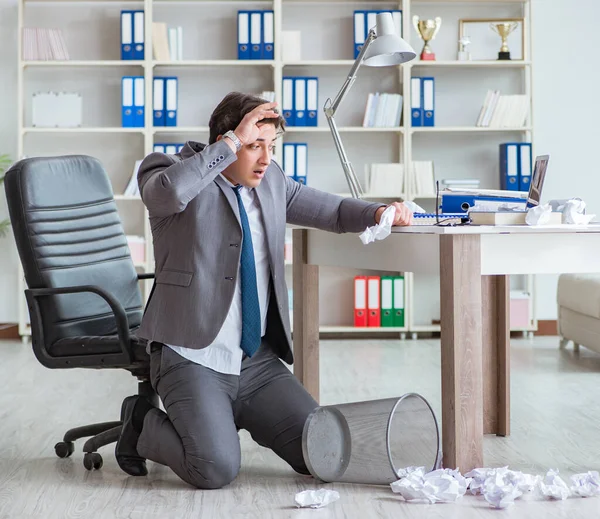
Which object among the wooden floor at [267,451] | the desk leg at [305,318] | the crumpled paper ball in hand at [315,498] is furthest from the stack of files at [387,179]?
the crumpled paper ball in hand at [315,498]

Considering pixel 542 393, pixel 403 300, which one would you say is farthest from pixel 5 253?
pixel 542 393

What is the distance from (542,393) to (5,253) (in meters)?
3.46

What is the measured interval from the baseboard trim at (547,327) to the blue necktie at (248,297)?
3.67 metres

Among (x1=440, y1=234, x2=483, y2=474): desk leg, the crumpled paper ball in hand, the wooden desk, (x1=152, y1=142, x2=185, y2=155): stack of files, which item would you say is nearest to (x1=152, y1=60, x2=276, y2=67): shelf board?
(x1=152, y1=142, x2=185, y2=155): stack of files

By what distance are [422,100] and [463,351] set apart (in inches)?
138

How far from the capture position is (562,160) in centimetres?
565

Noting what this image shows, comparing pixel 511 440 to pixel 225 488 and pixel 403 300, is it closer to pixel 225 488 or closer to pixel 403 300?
pixel 225 488

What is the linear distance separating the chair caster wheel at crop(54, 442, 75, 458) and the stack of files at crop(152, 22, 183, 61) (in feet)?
10.7

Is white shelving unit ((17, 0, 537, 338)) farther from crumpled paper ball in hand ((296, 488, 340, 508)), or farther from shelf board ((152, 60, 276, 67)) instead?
crumpled paper ball in hand ((296, 488, 340, 508))

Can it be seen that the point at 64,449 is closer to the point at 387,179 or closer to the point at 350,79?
the point at 350,79

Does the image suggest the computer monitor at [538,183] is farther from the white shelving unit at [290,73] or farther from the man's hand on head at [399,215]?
the white shelving unit at [290,73]

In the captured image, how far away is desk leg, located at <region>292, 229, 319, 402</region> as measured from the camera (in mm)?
2951

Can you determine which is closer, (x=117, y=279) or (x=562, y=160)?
(x=117, y=279)

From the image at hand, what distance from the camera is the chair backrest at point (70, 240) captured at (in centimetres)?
251
